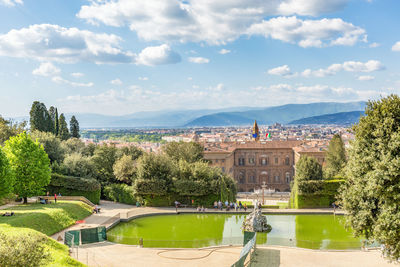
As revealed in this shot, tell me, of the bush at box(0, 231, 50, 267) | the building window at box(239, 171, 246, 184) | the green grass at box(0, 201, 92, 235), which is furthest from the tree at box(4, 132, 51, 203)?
the building window at box(239, 171, 246, 184)

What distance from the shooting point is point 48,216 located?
81.5ft

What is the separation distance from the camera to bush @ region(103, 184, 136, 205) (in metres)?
35.6

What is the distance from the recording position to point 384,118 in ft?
53.9

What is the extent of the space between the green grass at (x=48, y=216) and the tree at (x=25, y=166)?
4.63 feet

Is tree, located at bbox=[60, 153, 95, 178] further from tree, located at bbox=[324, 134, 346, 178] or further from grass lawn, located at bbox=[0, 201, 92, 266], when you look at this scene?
tree, located at bbox=[324, 134, 346, 178]

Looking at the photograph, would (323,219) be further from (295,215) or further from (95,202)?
(95,202)

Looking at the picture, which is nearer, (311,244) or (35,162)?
(311,244)

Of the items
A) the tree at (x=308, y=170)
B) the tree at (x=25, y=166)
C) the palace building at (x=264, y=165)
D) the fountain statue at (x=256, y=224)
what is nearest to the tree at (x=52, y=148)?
the tree at (x=25, y=166)

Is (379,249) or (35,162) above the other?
(35,162)

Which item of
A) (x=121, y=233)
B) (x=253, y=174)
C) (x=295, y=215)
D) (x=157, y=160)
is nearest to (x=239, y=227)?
(x=295, y=215)

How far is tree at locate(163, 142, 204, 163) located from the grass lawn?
50.4 ft

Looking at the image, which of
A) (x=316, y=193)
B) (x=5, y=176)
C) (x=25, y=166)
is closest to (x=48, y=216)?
(x=5, y=176)

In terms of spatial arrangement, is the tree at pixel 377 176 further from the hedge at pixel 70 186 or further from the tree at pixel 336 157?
the tree at pixel 336 157

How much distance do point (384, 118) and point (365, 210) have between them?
14.6ft
